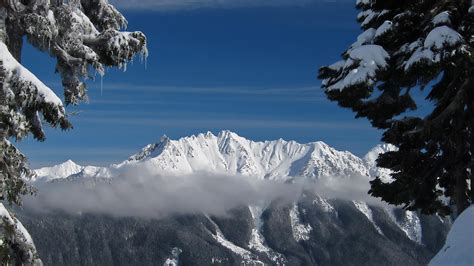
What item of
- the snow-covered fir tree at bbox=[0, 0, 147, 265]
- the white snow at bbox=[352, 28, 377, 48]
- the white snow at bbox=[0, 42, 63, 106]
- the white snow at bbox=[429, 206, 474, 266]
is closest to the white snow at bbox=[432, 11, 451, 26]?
the white snow at bbox=[352, 28, 377, 48]

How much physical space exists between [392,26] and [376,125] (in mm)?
4056

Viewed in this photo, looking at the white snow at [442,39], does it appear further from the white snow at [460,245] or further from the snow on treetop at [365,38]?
the white snow at [460,245]

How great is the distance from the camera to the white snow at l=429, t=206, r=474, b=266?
10953mm

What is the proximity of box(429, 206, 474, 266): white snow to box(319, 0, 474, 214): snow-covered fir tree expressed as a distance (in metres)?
5.56

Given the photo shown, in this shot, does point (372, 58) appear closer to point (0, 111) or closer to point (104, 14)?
point (104, 14)

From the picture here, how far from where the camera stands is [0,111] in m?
11.4

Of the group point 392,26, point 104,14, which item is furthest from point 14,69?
point 392,26

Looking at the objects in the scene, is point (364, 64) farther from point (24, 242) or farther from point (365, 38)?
point (24, 242)

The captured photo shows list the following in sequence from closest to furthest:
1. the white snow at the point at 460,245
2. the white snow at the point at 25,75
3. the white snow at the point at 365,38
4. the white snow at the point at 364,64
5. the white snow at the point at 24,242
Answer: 1. the white snow at the point at 460,245
2. the white snow at the point at 25,75
3. the white snow at the point at 24,242
4. the white snow at the point at 364,64
5. the white snow at the point at 365,38

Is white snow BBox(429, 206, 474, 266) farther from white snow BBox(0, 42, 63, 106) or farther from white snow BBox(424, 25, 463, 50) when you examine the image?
white snow BBox(0, 42, 63, 106)

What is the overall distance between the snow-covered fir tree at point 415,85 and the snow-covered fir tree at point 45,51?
22.8 feet

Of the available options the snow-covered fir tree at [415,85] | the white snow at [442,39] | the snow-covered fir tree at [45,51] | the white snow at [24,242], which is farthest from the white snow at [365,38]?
the white snow at [24,242]

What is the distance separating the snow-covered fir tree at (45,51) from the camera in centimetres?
1120

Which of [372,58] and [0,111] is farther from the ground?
[372,58]
